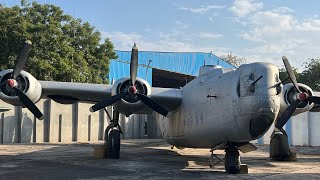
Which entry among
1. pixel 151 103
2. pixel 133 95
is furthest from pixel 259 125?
pixel 133 95

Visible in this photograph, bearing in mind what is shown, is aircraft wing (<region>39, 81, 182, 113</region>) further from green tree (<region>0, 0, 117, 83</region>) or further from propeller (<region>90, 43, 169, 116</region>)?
green tree (<region>0, 0, 117, 83</region>)

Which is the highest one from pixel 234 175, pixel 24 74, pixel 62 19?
pixel 62 19

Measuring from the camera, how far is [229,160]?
12.8 meters

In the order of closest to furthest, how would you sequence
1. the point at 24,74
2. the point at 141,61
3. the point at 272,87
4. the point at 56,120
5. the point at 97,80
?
1. the point at 272,87
2. the point at 24,74
3. the point at 56,120
4. the point at 97,80
5. the point at 141,61

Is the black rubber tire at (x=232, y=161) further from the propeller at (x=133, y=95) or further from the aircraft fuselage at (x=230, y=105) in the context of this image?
the propeller at (x=133, y=95)

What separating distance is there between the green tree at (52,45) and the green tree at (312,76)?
3087 cm

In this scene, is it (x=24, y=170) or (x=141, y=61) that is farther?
(x=141, y=61)

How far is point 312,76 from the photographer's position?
55.9 meters

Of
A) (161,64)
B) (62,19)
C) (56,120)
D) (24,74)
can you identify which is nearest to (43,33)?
(62,19)

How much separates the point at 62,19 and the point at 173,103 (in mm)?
26671

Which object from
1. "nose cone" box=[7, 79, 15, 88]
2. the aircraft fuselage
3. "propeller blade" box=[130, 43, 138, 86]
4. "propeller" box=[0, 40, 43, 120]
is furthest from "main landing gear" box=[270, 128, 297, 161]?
"nose cone" box=[7, 79, 15, 88]

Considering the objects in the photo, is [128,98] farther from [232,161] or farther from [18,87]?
[232,161]

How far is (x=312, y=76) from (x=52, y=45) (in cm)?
3808

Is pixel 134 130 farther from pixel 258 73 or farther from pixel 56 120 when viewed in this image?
pixel 258 73
